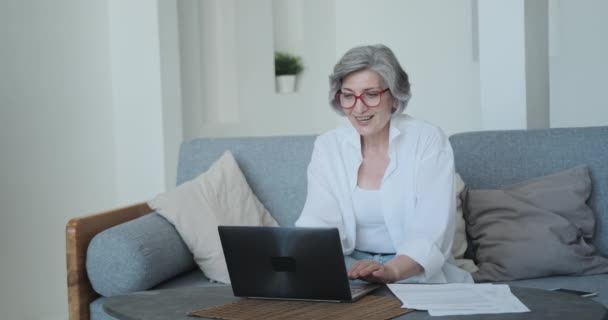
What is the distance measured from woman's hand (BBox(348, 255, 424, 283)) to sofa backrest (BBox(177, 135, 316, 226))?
0.90 metres

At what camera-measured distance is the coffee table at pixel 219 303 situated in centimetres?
161

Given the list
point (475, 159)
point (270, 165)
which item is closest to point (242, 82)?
point (270, 165)

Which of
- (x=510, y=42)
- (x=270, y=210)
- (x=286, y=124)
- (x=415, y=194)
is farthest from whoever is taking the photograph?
(x=286, y=124)

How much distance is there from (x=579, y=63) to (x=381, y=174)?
3283 mm

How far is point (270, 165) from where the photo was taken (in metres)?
3.21

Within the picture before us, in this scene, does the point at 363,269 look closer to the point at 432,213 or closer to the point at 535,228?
the point at 432,213

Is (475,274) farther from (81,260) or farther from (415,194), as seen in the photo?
(81,260)

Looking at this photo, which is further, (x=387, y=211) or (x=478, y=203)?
(x=478, y=203)

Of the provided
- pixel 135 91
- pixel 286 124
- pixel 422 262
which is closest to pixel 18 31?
pixel 135 91

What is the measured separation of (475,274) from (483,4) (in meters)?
1.36

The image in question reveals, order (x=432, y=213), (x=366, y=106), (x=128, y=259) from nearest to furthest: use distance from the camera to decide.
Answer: (x=432, y=213)
(x=366, y=106)
(x=128, y=259)

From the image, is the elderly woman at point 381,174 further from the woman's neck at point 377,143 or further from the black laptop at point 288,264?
the black laptop at point 288,264

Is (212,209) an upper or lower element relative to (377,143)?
lower

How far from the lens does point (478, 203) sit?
2863mm
